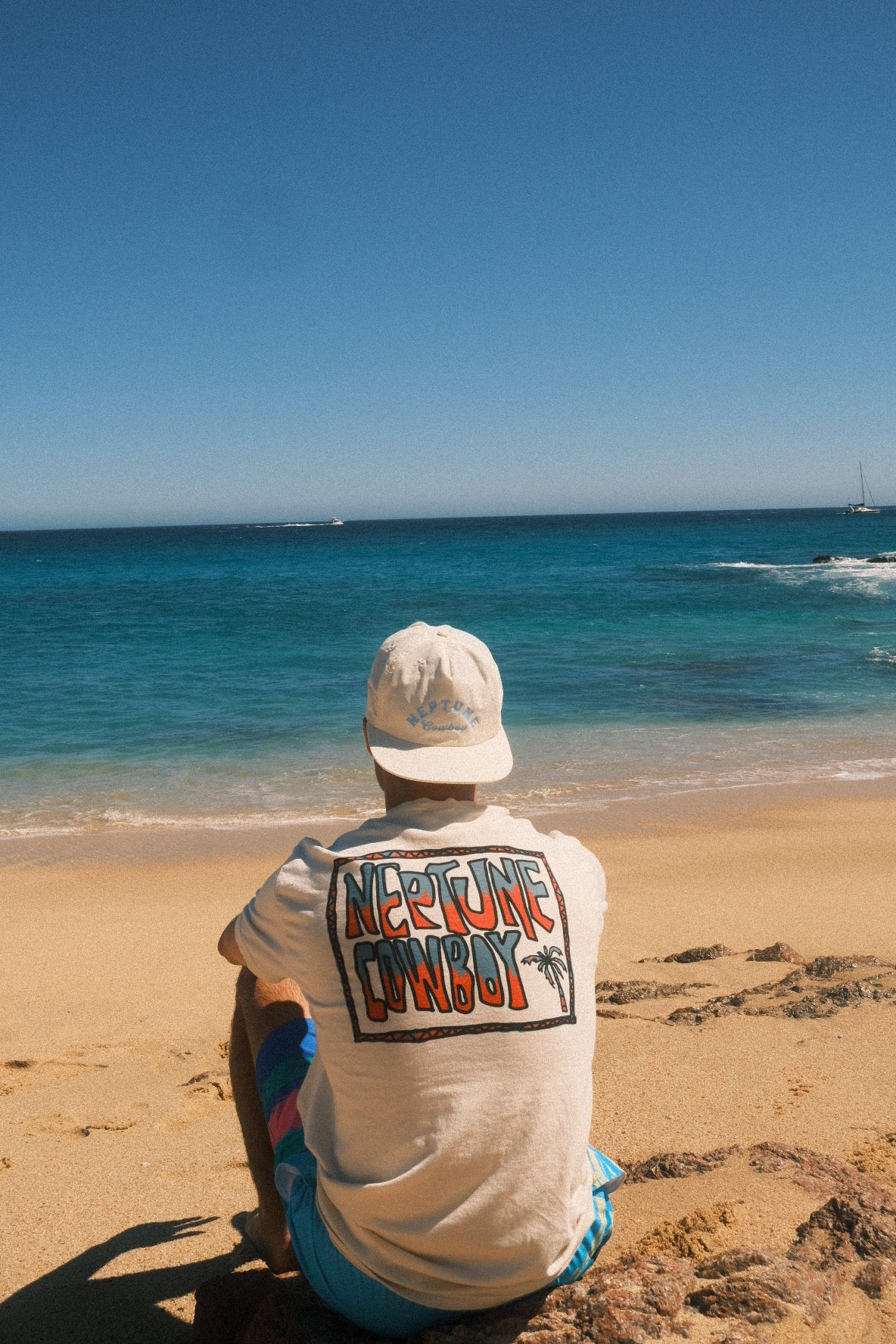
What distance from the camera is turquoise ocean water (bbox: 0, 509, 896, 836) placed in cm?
911

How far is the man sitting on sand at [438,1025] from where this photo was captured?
61.2 inches

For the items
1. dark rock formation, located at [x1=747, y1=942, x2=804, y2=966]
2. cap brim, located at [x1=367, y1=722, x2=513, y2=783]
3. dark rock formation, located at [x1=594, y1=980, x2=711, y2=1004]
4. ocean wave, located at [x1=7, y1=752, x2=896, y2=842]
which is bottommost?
ocean wave, located at [x1=7, y1=752, x2=896, y2=842]

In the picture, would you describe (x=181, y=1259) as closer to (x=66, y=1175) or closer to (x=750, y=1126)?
(x=66, y=1175)

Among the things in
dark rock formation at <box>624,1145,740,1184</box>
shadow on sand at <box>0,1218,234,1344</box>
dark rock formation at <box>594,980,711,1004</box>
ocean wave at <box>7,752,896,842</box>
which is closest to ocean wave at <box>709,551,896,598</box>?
ocean wave at <box>7,752,896,842</box>

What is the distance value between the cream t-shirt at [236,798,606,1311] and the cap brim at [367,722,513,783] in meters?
0.08

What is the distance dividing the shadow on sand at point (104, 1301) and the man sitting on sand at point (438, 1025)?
710 millimetres

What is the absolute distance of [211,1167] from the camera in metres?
2.84

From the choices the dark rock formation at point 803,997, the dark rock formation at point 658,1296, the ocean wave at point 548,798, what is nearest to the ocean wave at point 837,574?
the ocean wave at point 548,798

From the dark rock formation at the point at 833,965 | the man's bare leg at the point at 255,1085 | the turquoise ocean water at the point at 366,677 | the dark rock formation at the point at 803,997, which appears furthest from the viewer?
the turquoise ocean water at the point at 366,677

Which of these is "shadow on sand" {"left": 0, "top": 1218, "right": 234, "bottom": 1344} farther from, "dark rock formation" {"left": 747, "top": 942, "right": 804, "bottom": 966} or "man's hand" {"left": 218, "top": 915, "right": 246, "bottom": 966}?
"dark rock formation" {"left": 747, "top": 942, "right": 804, "bottom": 966}

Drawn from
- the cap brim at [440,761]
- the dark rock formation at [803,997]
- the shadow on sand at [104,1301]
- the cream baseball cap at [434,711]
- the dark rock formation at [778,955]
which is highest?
the cream baseball cap at [434,711]

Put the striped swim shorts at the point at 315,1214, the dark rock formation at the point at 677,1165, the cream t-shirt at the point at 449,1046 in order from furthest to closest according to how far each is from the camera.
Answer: the dark rock formation at the point at 677,1165, the striped swim shorts at the point at 315,1214, the cream t-shirt at the point at 449,1046

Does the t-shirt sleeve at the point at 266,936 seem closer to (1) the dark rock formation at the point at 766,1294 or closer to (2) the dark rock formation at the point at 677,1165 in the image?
(1) the dark rock formation at the point at 766,1294

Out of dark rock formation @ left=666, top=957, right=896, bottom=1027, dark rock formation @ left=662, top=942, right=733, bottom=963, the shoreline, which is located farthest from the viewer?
the shoreline
